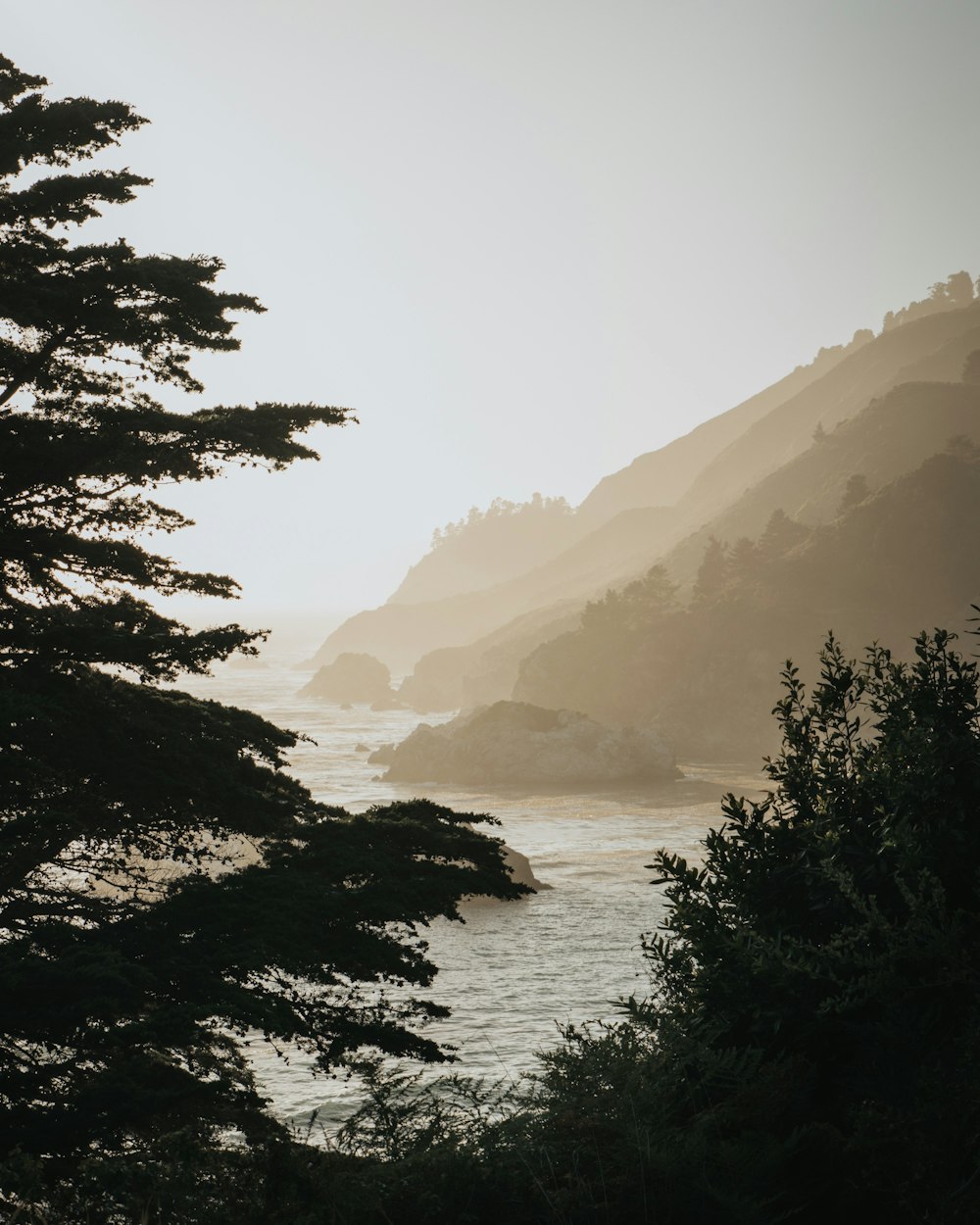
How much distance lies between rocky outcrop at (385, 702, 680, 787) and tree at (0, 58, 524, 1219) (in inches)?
2404

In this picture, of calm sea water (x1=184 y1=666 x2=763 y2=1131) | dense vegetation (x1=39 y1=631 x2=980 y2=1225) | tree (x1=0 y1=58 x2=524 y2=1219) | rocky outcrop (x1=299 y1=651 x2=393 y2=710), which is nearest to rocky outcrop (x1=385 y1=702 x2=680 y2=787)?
calm sea water (x1=184 y1=666 x2=763 y2=1131)

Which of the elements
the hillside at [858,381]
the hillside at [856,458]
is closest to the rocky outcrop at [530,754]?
the hillside at [856,458]

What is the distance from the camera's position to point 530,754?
72.5 meters

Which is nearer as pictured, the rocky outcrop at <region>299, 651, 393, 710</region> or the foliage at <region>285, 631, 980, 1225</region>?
the foliage at <region>285, 631, 980, 1225</region>

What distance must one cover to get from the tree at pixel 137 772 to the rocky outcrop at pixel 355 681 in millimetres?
134898

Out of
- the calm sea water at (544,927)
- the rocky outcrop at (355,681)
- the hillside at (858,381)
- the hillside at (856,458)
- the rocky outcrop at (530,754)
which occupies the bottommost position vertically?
the calm sea water at (544,927)

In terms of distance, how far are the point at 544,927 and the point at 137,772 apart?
1075 inches

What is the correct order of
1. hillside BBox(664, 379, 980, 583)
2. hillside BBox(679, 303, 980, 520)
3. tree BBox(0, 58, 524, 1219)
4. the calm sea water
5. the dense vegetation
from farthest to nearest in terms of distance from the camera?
1. hillside BBox(679, 303, 980, 520)
2. hillside BBox(664, 379, 980, 583)
3. the calm sea water
4. tree BBox(0, 58, 524, 1219)
5. the dense vegetation

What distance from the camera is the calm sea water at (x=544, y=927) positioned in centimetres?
2273

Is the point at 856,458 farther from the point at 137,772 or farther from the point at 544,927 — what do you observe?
the point at 137,772

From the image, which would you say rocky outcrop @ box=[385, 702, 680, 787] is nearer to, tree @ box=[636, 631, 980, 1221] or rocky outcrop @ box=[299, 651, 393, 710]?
tree @ box=[636, 631, 980, 1221]

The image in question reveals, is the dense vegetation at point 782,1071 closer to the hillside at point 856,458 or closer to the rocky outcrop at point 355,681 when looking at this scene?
the hillside at point 856,458

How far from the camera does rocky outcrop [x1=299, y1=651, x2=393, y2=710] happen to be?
14938 cm

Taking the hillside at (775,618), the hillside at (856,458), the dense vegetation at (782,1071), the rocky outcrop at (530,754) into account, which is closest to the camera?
A: the dense vegetation at (782,1071)
